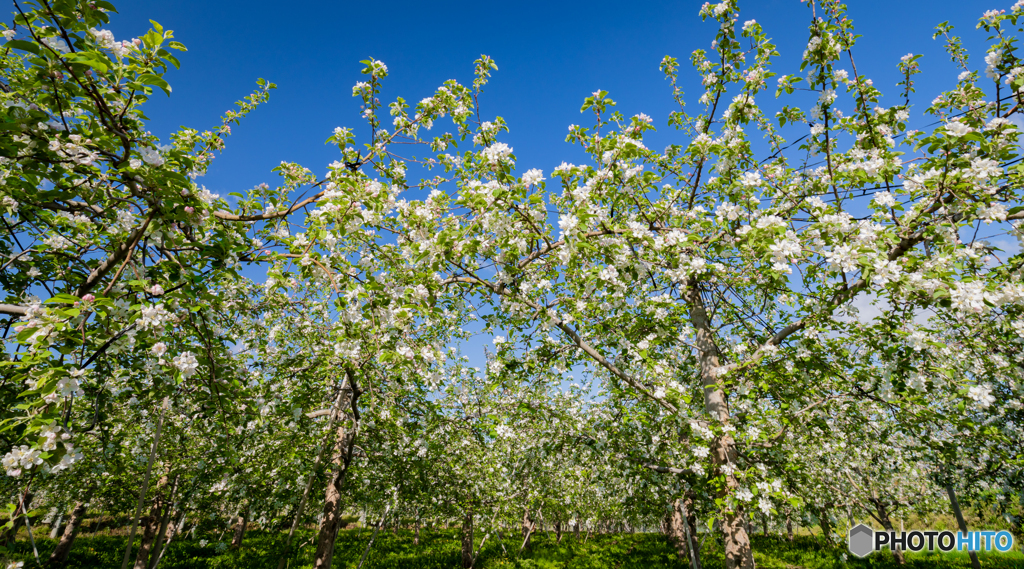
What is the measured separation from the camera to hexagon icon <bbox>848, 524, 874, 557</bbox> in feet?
34.4

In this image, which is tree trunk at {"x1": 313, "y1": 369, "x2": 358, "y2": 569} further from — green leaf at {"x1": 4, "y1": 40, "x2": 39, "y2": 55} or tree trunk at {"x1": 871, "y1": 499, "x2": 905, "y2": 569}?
tree trunk at {"x1": 871, "y1": 499, "x2": 905, "y2": 569}

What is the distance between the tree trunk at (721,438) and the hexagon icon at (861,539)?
7926mm

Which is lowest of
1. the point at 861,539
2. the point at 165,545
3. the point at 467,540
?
the point at 467,540

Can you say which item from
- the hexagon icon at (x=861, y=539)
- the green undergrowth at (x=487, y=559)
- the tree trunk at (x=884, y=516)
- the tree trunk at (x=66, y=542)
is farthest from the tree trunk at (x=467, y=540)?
the tree trunk at (x=884, y=516)

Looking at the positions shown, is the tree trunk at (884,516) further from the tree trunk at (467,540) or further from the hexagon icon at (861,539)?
the tree trunk at (467,540)

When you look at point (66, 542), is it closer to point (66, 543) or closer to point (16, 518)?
point (66, 543)

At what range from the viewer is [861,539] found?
11.4 metres

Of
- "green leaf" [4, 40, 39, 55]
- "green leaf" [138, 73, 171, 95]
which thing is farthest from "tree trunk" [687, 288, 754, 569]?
"green leaf" [4, 40, 39, 55]

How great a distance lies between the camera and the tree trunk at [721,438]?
4.95 m

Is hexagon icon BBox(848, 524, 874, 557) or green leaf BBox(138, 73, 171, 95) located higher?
green leaf BBox(138, 73, 171, 95)

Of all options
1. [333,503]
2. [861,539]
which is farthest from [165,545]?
[861,539]

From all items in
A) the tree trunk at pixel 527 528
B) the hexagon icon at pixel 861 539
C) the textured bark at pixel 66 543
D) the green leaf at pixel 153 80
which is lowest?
the textured bark at pixel 66 543

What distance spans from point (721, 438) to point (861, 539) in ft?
35.9

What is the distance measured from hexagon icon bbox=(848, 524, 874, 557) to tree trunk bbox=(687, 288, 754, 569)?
26.0ft
